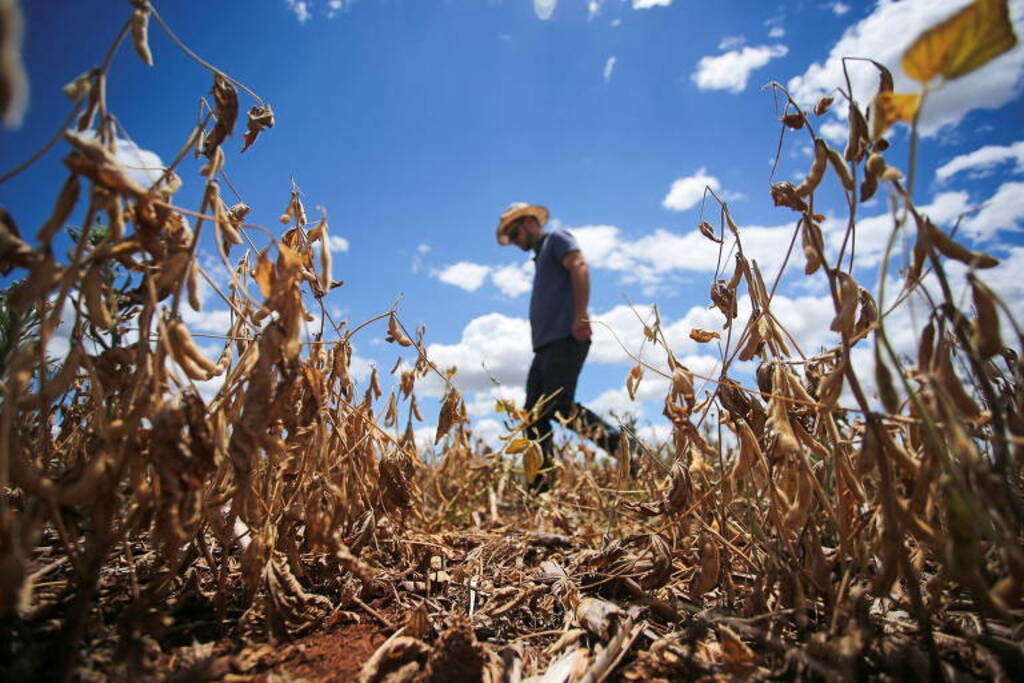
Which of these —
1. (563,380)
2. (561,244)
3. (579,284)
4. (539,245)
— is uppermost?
(539,245)

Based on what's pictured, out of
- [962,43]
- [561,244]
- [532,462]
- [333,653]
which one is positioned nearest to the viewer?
[962,43]

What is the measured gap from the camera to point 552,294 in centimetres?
419

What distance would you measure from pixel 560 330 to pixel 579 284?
1.25 feet

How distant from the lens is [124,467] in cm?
89

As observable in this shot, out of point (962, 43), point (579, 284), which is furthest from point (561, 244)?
point (962, 43)

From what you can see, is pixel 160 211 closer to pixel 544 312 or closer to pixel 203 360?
pixel 203 360

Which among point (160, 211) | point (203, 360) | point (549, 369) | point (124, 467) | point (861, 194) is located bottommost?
point (124, 467)

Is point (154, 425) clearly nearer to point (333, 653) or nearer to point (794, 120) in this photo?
point (333, 653)

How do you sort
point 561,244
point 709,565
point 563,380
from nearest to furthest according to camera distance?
point 709,565 → point 563,380 → point 561,244

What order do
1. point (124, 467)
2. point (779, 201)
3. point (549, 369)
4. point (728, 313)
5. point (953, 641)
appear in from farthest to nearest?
1. point (549, 369)
2. point (728, 313)
3. point (779, 201)
4. point (953, 641)
5. point (124, 467)

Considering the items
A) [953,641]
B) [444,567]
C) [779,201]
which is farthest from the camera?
[444,567]

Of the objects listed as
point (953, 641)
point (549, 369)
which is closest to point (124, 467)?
point (953, 641)

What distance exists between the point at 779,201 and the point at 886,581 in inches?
30.3

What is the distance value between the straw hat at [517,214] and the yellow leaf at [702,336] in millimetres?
3520
